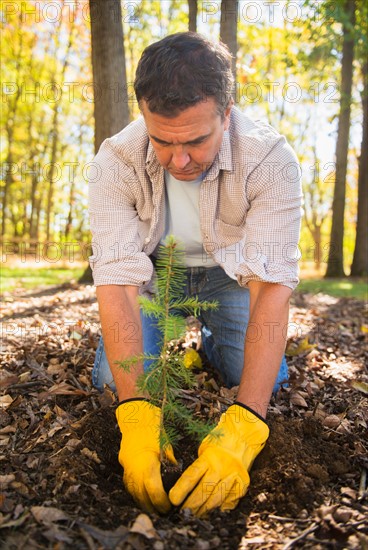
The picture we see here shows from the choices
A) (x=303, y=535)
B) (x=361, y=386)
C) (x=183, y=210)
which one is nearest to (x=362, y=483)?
(x=303, y=535)

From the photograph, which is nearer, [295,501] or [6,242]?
[295,501]

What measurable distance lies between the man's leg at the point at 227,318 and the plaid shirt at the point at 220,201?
1.89 feet

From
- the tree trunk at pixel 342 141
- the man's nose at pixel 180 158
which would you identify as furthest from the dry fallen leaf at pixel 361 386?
the tree trunk at pixel 342 141

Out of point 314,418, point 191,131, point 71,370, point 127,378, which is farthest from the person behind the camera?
point 71,370

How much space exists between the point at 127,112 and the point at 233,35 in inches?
66.9

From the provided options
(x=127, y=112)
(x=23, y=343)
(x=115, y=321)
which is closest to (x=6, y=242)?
(x=127, y=112)

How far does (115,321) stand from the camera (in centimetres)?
246

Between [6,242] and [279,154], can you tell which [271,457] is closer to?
[279,154]

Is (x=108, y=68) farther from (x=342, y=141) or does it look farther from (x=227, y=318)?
(x=342, y=141)

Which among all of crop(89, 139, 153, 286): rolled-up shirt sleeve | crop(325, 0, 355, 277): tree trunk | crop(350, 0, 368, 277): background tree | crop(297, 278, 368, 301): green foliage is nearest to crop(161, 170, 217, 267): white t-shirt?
crop(89, 139, 153, 286): rolled-up shirt sleeve

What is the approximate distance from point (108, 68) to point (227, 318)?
12.3 ft

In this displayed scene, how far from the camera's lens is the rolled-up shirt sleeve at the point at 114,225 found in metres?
2.55

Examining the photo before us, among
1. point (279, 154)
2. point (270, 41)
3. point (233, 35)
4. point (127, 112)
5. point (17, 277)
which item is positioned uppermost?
point (270, 41)

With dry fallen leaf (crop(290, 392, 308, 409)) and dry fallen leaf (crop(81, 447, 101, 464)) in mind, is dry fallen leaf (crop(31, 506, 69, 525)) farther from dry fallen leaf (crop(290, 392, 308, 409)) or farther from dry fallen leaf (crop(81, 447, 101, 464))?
dry fallen leaf (crop(290, 392, 308, 409))
